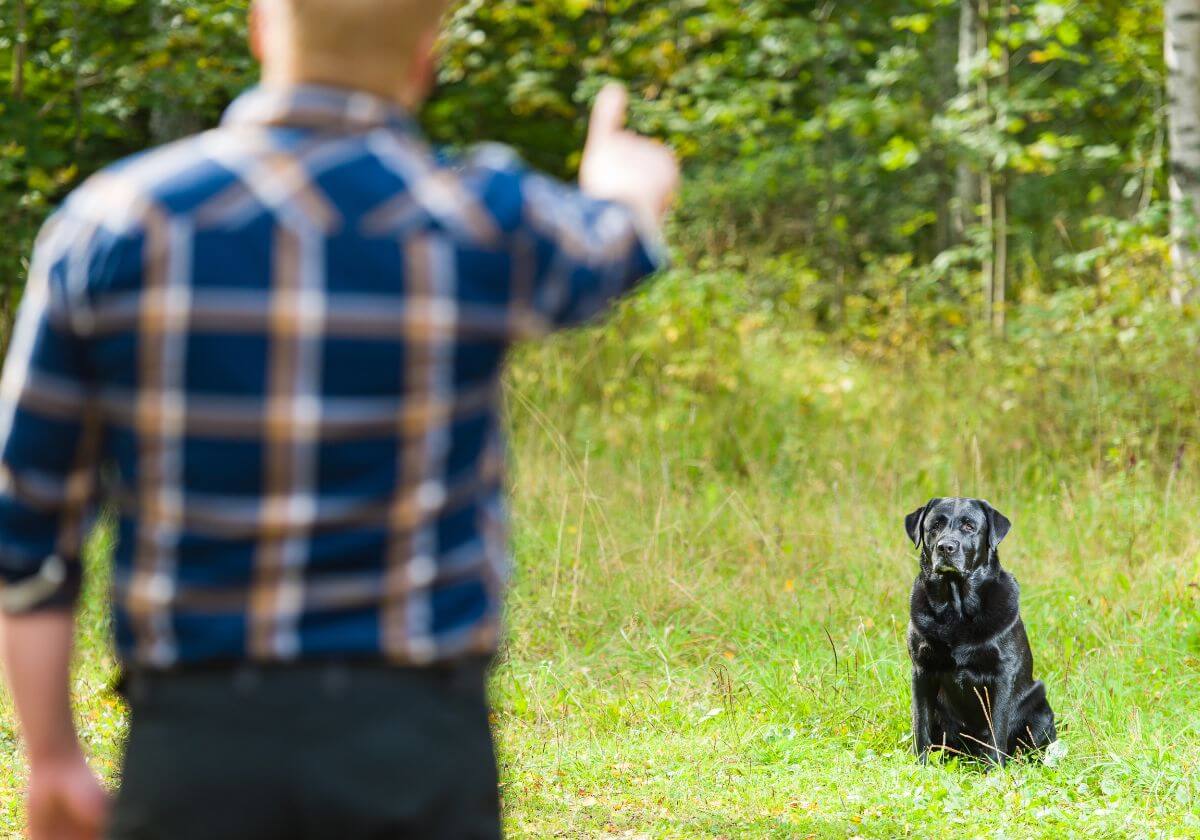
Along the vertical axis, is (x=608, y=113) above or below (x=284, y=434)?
above

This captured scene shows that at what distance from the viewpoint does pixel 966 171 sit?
45.2ft

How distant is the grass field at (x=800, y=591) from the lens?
14.2 ft

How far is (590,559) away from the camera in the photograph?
633cm

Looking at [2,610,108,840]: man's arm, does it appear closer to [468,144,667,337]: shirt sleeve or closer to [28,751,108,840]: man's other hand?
[28,751,108,840]: man's other hand

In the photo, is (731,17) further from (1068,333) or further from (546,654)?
(546,654)

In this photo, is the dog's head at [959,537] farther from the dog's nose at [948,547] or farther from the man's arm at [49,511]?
the man's arm at [49,511]

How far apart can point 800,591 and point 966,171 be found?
870 cm

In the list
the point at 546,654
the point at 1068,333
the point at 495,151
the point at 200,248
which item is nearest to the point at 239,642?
the point at 200,248

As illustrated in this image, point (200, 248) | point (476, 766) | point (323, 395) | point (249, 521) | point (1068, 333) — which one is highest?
point (200, 248)

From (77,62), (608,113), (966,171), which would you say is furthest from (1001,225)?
(608,113)

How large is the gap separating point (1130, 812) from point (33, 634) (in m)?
3.64

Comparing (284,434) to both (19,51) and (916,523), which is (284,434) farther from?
(19,51)

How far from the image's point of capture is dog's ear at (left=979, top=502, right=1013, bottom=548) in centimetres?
472

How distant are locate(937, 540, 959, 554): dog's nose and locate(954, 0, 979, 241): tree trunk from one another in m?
6.14
